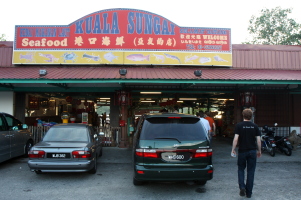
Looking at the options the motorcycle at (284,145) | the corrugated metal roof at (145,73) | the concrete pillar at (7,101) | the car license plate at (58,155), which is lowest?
the motorcycle at (284,145)

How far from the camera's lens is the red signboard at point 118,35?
38.8ft

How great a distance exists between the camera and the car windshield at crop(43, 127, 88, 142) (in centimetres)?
679

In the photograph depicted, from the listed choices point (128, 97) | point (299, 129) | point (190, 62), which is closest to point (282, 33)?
point (299, 129)

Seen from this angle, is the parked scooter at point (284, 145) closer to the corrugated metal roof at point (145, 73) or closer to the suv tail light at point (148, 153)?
the corrugated metal roof at point (145, 73)

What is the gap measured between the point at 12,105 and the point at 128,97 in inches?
225

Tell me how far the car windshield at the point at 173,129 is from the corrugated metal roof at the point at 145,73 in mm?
4586

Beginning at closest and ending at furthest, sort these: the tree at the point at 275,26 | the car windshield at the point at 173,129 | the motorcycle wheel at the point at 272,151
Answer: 1. the car windshield at the point at 173,129
2. the motorcycle wheel at the point at 272,151
3. the tree at the point at 275,26

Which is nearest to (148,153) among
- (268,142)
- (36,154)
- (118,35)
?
(36,154)

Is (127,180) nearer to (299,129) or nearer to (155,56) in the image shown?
(155,56)

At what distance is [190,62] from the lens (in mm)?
11914

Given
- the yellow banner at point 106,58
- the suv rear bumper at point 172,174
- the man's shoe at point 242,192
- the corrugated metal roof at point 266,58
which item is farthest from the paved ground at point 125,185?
the corrugated metal roof at point 266,58

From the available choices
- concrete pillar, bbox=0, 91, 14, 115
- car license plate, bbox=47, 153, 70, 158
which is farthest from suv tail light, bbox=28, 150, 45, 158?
concrete pillar, bbox=0, 91, 14, 115

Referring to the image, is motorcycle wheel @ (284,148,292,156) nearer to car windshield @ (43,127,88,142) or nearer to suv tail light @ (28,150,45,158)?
car windshield @ (43,127,88,142)

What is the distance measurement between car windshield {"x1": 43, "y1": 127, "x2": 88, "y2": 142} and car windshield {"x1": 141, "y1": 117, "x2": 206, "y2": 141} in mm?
2531
